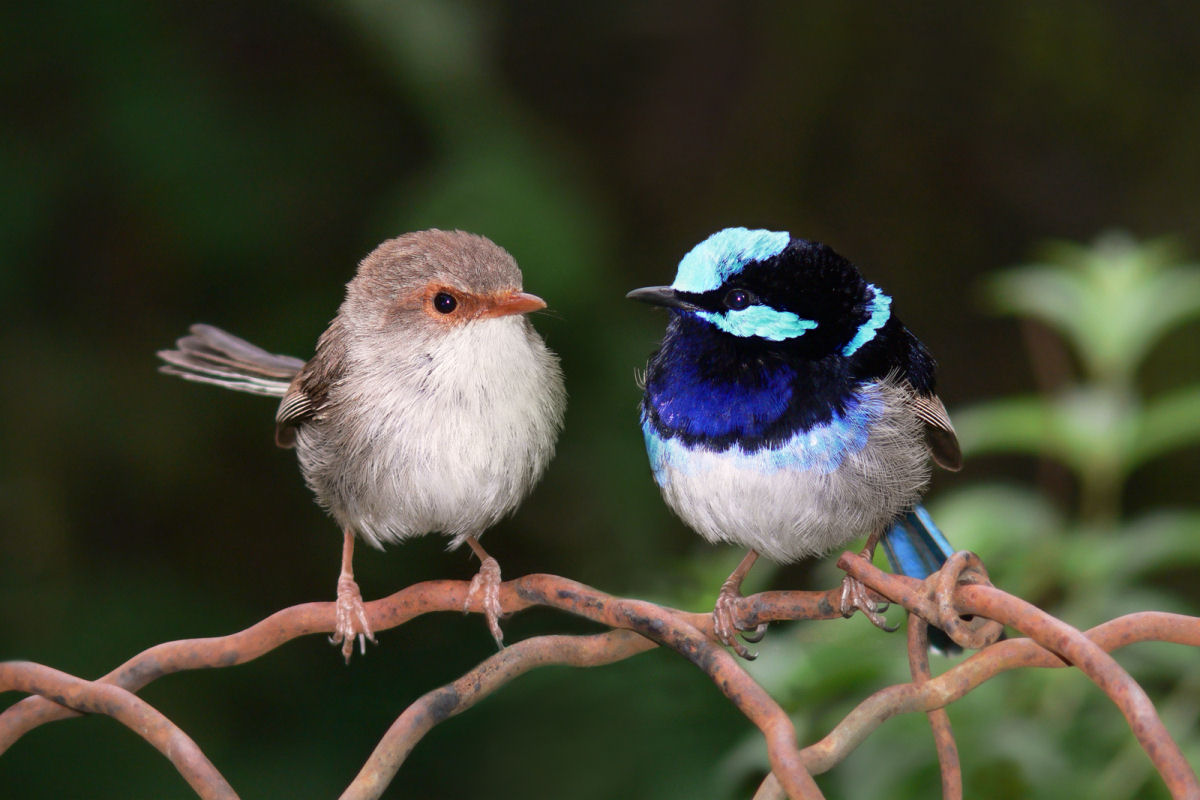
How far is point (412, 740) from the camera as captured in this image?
75.3 inches

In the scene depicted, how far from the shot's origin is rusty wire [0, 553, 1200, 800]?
1.65 meters

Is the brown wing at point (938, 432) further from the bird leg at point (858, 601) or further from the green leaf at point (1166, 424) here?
the green leaf at point (1166, 424)

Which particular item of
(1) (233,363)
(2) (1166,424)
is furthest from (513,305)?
(2) (1166,424)

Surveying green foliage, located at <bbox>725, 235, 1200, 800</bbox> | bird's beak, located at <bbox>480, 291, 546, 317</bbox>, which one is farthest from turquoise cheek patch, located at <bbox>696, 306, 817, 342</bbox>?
green foliage, located at <bbox>725, 235, 1200, 800</bbox>

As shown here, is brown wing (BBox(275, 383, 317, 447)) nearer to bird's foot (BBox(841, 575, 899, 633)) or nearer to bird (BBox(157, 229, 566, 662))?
bird (BBox(157, 229, 566, 662))

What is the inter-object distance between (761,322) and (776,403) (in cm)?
15

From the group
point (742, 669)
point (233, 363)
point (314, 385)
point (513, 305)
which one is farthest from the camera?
point (233, 363)

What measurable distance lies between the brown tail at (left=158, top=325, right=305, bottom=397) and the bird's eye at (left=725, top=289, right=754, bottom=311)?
1502 mm

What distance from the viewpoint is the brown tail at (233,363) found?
3549mm

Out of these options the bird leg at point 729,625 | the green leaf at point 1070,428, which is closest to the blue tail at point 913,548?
the bird leg at point 729,625

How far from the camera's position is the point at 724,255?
2.40m

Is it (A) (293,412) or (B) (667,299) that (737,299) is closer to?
(B) (667,299)

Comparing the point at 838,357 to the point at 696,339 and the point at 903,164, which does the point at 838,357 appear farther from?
the point at 903,164

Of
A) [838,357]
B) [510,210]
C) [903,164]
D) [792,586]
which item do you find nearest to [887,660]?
[838,357]
